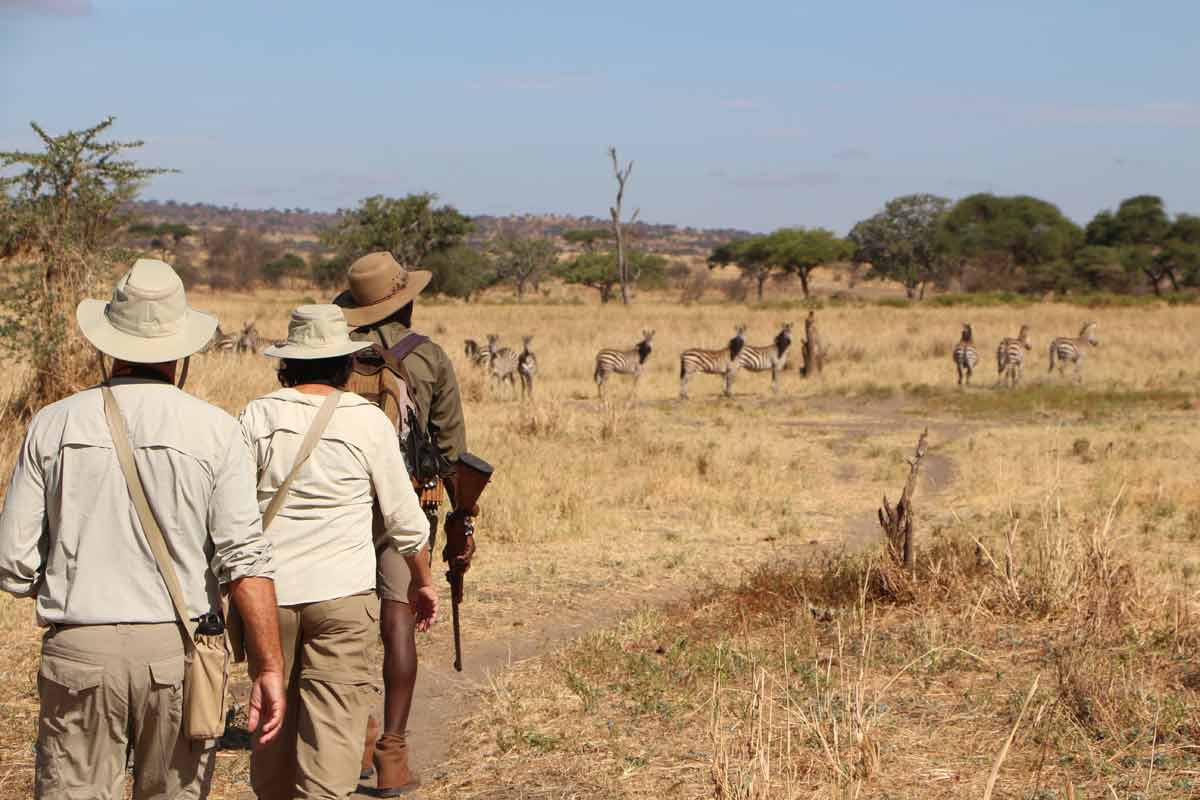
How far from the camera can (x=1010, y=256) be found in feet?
214

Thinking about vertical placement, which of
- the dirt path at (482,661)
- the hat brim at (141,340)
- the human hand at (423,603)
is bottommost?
the dirt path at (482,661)

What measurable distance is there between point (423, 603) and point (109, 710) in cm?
144

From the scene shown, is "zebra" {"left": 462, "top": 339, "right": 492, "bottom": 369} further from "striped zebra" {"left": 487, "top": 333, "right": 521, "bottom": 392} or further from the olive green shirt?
the olive green shirt

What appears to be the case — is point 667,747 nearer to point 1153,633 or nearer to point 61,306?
point 1153,633

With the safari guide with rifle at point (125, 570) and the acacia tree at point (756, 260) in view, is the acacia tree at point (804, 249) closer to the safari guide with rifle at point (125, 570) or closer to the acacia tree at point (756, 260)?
the acacia tree at point (756, 260)

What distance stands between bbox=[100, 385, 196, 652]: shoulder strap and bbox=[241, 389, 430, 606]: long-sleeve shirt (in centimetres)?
63

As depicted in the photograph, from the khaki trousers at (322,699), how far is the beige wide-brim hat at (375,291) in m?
1.30

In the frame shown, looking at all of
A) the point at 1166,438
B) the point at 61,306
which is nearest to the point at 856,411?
the point at 1166,438

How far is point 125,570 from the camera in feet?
9.86

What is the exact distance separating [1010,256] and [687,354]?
1865 inches

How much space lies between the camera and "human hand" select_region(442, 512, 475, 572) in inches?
192

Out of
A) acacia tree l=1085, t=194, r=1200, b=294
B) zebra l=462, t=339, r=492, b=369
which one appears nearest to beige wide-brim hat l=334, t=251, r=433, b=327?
zebra l=462, t=339, r=492, b=369

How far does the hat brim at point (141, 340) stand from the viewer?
3.12 meters

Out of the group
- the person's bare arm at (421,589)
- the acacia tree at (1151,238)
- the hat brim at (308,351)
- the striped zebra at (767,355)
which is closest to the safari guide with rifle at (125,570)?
the hat brim at (308,351)
